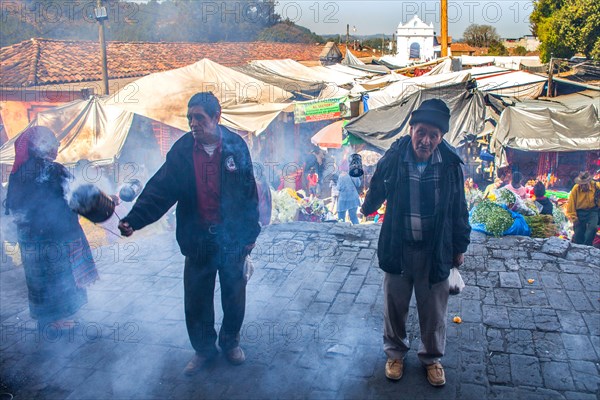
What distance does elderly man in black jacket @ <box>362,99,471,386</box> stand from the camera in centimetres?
313

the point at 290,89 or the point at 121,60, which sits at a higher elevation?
the point at 121,60

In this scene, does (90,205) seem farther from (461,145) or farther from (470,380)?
(461,145)

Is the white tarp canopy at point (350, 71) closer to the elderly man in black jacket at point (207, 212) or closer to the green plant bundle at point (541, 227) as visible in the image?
the green plant bundle at point (541, 227)

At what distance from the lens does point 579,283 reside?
4875 millimetres

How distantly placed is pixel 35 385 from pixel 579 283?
16.8 feet

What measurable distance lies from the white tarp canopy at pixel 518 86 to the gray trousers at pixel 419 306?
49.3 feet

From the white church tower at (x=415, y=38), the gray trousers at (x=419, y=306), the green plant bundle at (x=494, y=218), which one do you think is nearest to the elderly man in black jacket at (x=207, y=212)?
the gray trousers at (x=419, y=306)

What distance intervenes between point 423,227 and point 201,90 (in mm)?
9275

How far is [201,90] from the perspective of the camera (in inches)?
448

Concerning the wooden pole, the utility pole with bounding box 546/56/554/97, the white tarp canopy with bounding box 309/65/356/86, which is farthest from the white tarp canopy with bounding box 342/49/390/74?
the wooden pole

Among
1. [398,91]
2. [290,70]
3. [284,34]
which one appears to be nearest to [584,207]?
[398,91]

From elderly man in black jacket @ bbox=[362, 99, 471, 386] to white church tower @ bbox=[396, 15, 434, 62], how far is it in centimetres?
5887

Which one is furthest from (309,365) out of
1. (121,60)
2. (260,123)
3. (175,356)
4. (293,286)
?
(121,60)

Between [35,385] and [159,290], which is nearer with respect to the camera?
[35,385]
